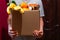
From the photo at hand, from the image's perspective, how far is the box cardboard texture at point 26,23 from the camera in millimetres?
1021

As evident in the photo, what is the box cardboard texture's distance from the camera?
102cm

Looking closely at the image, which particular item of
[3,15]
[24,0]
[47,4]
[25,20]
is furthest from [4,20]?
[47,4]

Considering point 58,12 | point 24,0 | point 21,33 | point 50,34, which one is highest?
point 24,0

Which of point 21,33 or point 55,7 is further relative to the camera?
point 55,7

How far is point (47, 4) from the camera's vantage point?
1.59 meters

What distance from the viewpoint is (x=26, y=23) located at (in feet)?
3.45

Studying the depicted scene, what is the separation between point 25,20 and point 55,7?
65 centimetres

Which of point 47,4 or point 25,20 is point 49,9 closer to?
point 47,4

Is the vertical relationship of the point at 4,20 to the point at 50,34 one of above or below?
above

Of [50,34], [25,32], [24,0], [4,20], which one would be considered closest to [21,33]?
[25,32]

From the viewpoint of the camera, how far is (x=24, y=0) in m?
1.25

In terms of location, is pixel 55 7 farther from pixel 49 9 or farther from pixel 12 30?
pixel 12 30

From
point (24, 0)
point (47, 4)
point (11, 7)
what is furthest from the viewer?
point (47, 4)

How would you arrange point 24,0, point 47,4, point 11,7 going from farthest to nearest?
point 47,4 → point 24,0 → point 11,7
